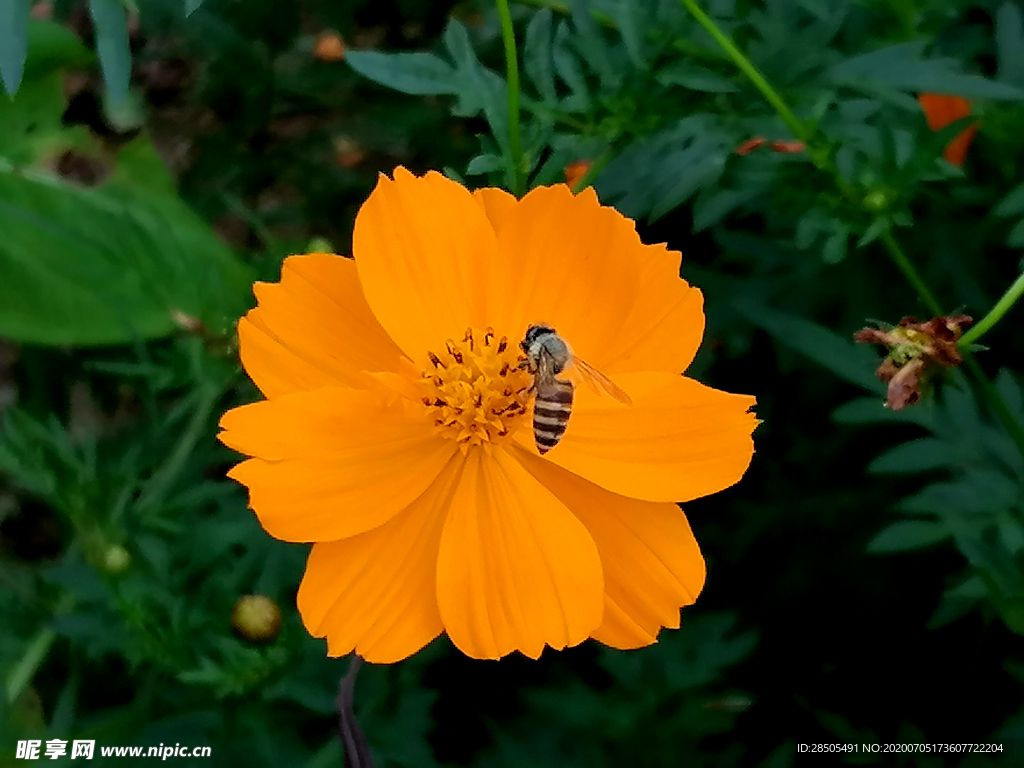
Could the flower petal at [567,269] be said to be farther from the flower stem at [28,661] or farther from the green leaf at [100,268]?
the flower stem at [28,661]

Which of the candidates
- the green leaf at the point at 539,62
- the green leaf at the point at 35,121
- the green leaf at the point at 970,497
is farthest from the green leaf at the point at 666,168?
the green leaf at the point at 35,121

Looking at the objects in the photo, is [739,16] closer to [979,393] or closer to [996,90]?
[996,90]

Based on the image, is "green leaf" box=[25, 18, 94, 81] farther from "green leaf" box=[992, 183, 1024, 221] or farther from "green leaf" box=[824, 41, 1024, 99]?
"green leaf" box=[992, 183, 1024, 221]

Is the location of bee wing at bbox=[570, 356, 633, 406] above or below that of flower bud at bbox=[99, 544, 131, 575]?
above

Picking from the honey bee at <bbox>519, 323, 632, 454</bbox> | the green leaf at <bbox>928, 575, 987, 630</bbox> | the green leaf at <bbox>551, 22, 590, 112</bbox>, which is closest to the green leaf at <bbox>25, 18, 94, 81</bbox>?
the green leaf at <bbox>551, 22, 590, 112</bbox>

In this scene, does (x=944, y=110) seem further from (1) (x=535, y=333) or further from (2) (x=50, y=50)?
(2) (x=50, y=50)

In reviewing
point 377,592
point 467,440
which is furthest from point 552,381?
point 377,592
